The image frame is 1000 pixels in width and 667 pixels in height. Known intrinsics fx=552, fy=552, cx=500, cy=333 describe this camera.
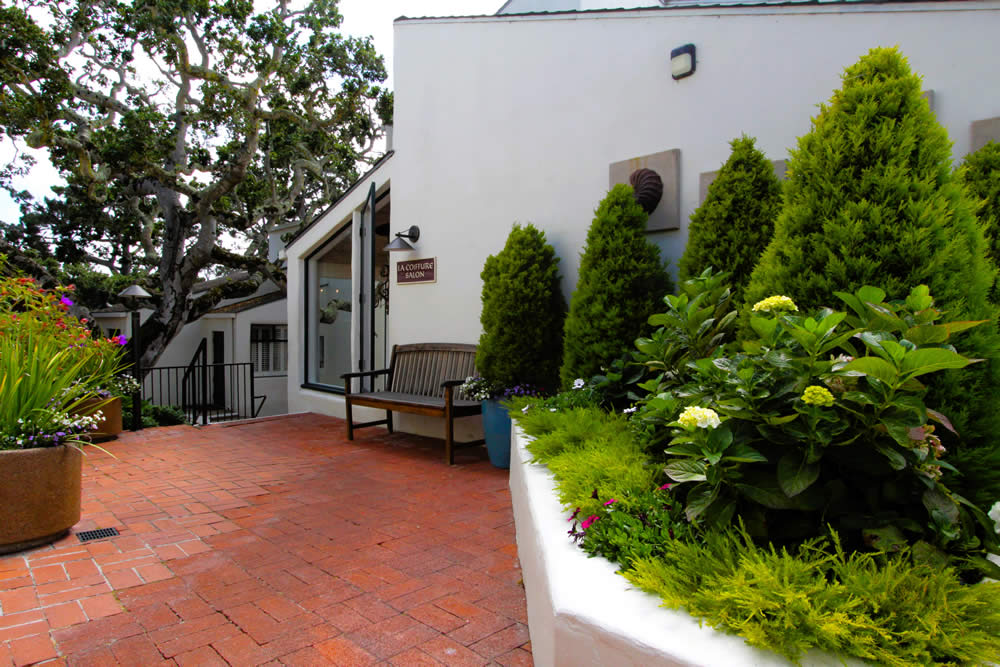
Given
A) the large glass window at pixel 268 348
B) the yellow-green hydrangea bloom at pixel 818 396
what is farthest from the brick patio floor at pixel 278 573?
the large glass window at pixel 268 348

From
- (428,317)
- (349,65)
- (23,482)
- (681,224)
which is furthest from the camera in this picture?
(349,65)

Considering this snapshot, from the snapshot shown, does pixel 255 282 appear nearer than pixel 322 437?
No

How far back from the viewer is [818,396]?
1.36 meters

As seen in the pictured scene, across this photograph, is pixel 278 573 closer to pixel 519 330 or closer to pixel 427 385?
pixel 519 330

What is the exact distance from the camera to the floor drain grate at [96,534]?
3043 millimetres

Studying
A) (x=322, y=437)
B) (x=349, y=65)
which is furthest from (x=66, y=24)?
(x=322, y=437)

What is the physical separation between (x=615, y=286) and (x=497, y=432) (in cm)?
152

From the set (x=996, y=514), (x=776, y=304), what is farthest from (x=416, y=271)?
(x=996, y=514)

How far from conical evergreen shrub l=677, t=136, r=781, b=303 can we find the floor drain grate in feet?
12.3

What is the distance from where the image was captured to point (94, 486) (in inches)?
160

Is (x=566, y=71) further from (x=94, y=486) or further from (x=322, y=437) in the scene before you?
(x=94, y=486)

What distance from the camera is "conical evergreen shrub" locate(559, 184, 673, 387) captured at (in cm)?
369

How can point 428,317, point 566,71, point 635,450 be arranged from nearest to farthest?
point 635,450
point 566,71
point 428,317

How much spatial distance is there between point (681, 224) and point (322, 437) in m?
4.17
